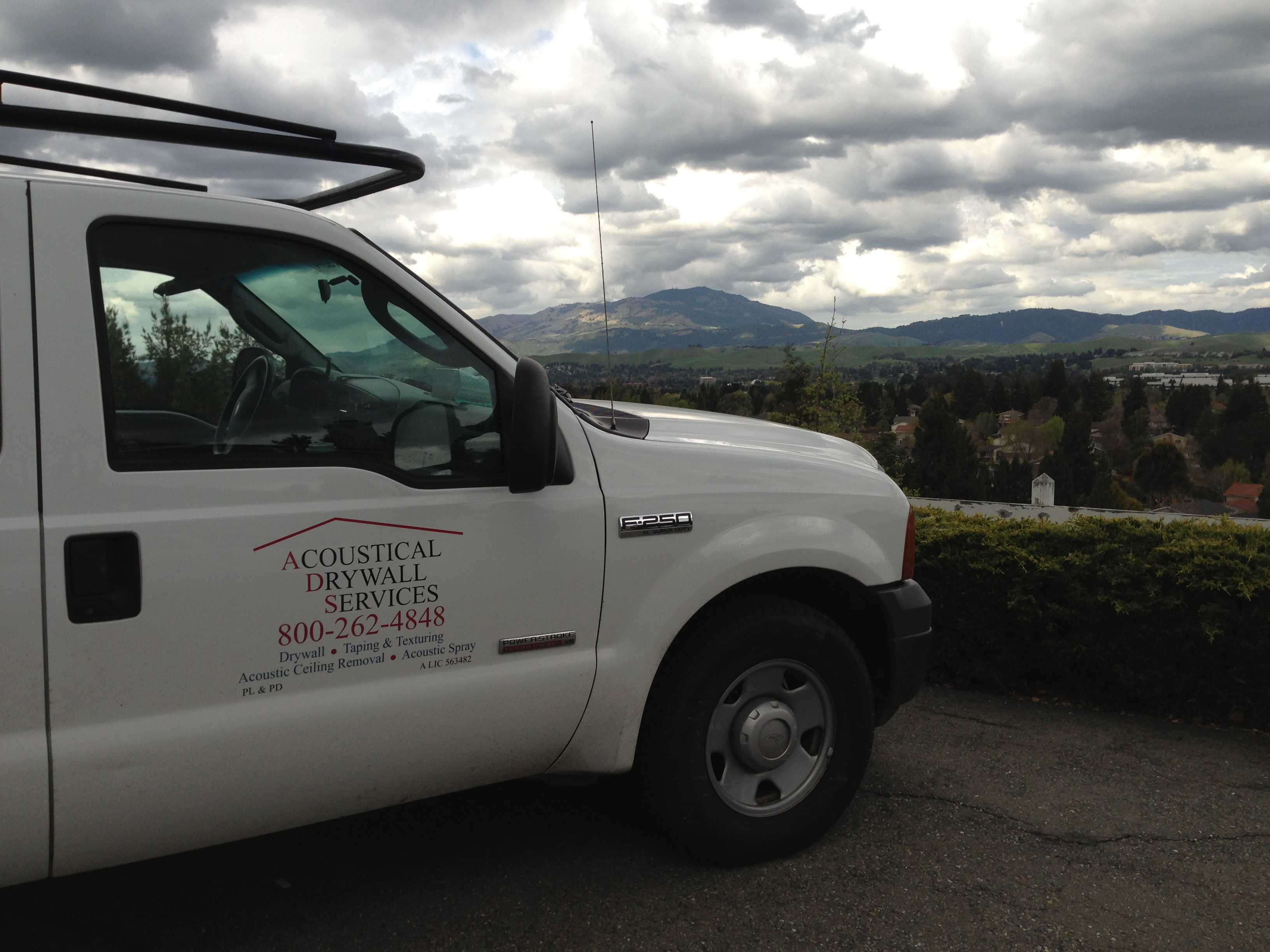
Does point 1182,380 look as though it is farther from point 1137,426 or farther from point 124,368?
point 124,368

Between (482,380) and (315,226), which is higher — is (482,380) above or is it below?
below

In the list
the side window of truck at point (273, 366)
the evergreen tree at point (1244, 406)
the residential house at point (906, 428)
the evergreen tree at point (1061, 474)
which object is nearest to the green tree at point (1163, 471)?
the evergreen tree at point (1061, 474)

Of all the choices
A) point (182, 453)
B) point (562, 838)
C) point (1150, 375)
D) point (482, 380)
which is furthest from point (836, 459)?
point (1150, 375)

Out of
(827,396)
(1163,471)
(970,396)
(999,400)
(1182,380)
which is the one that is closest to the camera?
(827,396)

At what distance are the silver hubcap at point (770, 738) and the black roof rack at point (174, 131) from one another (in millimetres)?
2068

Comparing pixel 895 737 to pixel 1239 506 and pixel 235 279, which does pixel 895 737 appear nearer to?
pixel 235 279

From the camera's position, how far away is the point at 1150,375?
171000 millimetres

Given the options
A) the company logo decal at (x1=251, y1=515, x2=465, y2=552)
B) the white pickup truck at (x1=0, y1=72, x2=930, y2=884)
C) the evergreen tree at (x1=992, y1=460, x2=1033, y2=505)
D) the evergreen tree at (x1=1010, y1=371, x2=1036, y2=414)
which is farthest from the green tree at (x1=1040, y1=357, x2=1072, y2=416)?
the company logo decal at (x1=251, y1=515, x2=465, y2=552)

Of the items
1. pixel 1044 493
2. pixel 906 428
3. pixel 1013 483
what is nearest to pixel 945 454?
pixel 1013 483

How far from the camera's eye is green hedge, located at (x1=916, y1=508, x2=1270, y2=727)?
4.86 metres

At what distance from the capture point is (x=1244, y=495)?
90875 millimetres

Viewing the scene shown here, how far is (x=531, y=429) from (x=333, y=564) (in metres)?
0.63

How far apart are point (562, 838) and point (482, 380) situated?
72.2 inches

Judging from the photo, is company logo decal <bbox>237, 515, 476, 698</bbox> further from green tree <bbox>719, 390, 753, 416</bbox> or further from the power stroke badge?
green tree <bbox>719, 390, 753, 416</bbox>
